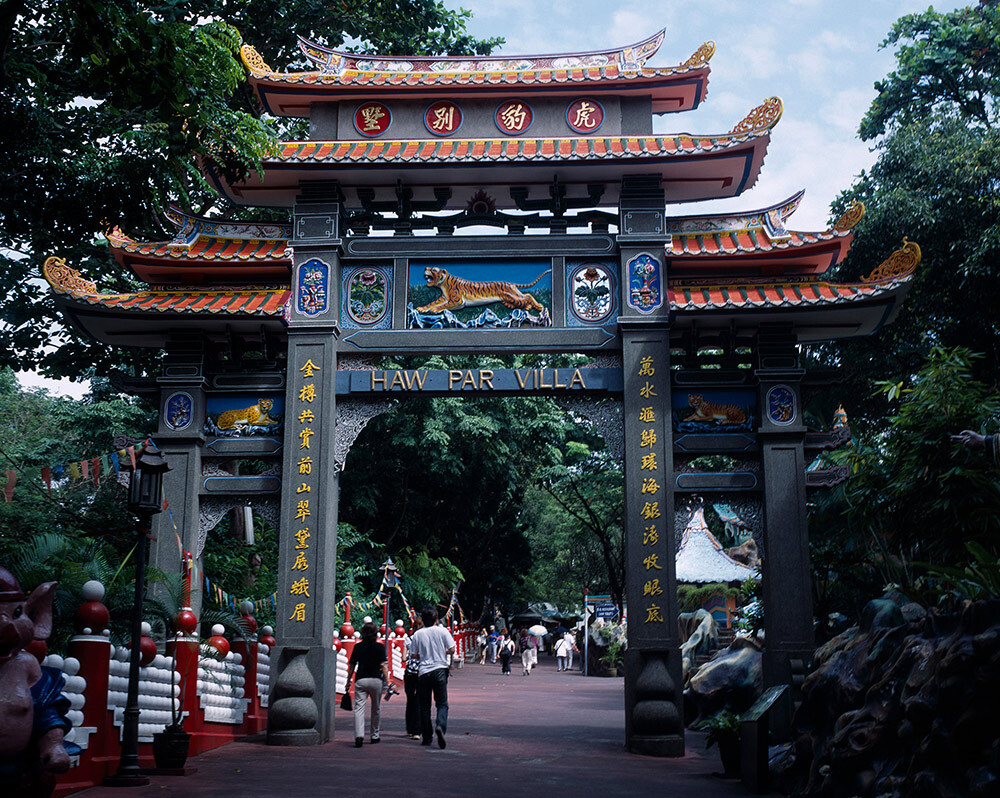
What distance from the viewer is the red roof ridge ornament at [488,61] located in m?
13.0

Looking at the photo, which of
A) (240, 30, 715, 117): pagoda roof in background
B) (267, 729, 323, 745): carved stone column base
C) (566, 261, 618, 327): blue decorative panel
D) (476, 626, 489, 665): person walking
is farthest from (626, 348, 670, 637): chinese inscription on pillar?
(476, 626, 489, 665): person walking

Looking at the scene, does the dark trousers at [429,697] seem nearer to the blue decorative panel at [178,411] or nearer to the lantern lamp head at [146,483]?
the lantern lamp head at [146,483]

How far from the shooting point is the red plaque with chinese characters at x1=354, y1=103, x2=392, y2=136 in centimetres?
1257

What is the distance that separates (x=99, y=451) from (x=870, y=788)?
17.2 meters

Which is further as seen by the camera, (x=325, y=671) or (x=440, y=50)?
(x=440, y=50)

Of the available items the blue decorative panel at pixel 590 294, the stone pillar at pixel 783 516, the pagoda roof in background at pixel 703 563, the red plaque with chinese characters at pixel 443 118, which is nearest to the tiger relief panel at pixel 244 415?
the blue decorative panel at pixel 590 294

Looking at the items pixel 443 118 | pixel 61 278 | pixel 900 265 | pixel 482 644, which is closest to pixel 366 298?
pixel 443 118

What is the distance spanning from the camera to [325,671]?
10.7 m

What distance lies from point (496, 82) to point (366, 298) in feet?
10.7

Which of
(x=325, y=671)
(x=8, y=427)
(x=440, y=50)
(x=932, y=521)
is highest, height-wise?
(x=440, y=50)

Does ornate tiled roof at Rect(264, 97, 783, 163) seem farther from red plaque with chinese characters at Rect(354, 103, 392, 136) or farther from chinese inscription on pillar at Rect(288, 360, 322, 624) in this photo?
chinese inscription on pillar at Rect(288, 360, 322, 624)

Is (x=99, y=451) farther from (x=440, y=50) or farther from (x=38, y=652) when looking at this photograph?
(x=38, y=652)

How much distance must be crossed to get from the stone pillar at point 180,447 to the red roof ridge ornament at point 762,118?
7155 mm

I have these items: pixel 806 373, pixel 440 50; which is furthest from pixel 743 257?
pixel 440 50
